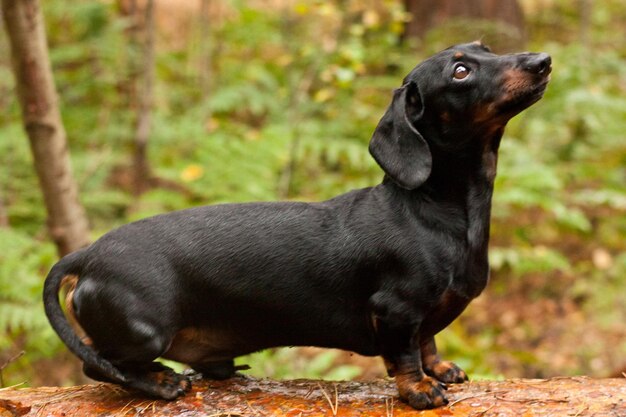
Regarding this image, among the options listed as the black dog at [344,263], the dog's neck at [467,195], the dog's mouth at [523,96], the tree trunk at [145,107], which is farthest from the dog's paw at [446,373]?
the tree trunk at [145,107]

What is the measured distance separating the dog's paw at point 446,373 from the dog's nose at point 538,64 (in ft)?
4.43

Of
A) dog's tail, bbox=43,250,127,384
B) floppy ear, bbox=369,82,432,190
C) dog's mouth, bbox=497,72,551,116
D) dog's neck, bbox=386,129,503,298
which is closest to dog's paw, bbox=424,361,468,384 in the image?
dog's neck, bbox=386,129,503,298

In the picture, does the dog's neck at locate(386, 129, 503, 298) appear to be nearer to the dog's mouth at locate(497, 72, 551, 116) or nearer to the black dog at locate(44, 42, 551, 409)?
the black dog at locate(44, 42, 551, 409)

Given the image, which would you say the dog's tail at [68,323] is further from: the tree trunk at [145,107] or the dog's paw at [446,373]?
the tree trunk at [145,107]

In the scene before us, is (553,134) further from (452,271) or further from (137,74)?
(452,271)

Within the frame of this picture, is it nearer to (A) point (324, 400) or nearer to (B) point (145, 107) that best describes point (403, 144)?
(A) point (324, 400)

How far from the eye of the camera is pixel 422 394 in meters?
2.79

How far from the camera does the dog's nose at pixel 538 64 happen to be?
2.61m

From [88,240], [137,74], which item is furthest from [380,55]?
[88,240]

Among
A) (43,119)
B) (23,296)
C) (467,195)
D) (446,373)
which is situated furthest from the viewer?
(23,296)

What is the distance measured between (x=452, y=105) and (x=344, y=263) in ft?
2.50

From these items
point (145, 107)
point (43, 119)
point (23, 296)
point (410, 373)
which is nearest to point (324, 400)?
point (410, 373)

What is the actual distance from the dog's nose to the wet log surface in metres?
1.34

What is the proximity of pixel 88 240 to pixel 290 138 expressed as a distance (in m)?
2.50
